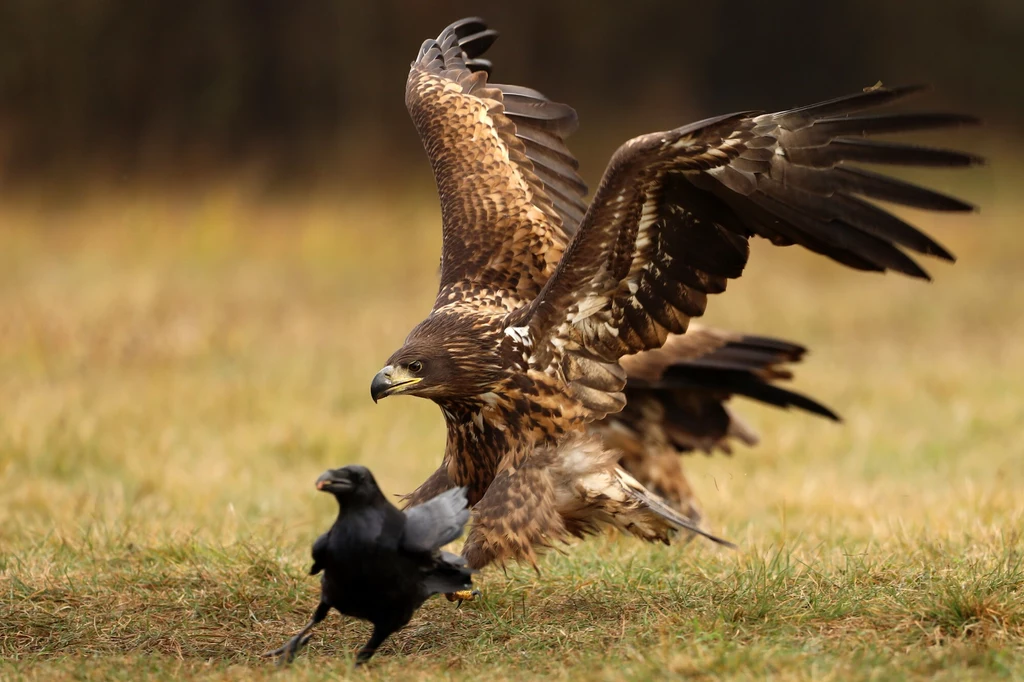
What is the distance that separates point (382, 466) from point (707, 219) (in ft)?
10.3

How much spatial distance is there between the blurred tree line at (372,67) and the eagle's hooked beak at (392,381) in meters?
9.11

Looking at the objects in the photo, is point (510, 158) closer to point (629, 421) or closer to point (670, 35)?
point (629, 421)

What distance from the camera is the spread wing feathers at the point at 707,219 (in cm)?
392

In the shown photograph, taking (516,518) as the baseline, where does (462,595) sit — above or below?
below

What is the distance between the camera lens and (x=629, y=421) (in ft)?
18.8

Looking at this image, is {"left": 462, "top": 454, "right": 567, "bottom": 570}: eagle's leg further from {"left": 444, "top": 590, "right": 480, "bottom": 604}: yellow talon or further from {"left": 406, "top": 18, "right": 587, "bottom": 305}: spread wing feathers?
{"left": 406, "top": 18, "right": 587, "bottom": 305}: spread wing feathers

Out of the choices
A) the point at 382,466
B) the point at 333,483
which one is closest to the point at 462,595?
the point at 333,483

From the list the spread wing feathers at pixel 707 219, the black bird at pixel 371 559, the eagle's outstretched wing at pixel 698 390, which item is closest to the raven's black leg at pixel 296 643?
the black bird at pixel 371 559

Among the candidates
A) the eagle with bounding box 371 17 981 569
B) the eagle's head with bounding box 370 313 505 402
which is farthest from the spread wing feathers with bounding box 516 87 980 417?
the eagle's head with bounding box 370 313 505 402

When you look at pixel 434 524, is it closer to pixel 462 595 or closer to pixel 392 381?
pixel 462 595

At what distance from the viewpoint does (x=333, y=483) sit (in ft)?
11.9

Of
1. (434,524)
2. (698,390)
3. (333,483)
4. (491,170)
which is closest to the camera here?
(333,483)

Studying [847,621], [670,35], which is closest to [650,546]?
[847,621]

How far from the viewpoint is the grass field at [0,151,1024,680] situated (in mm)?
3689
